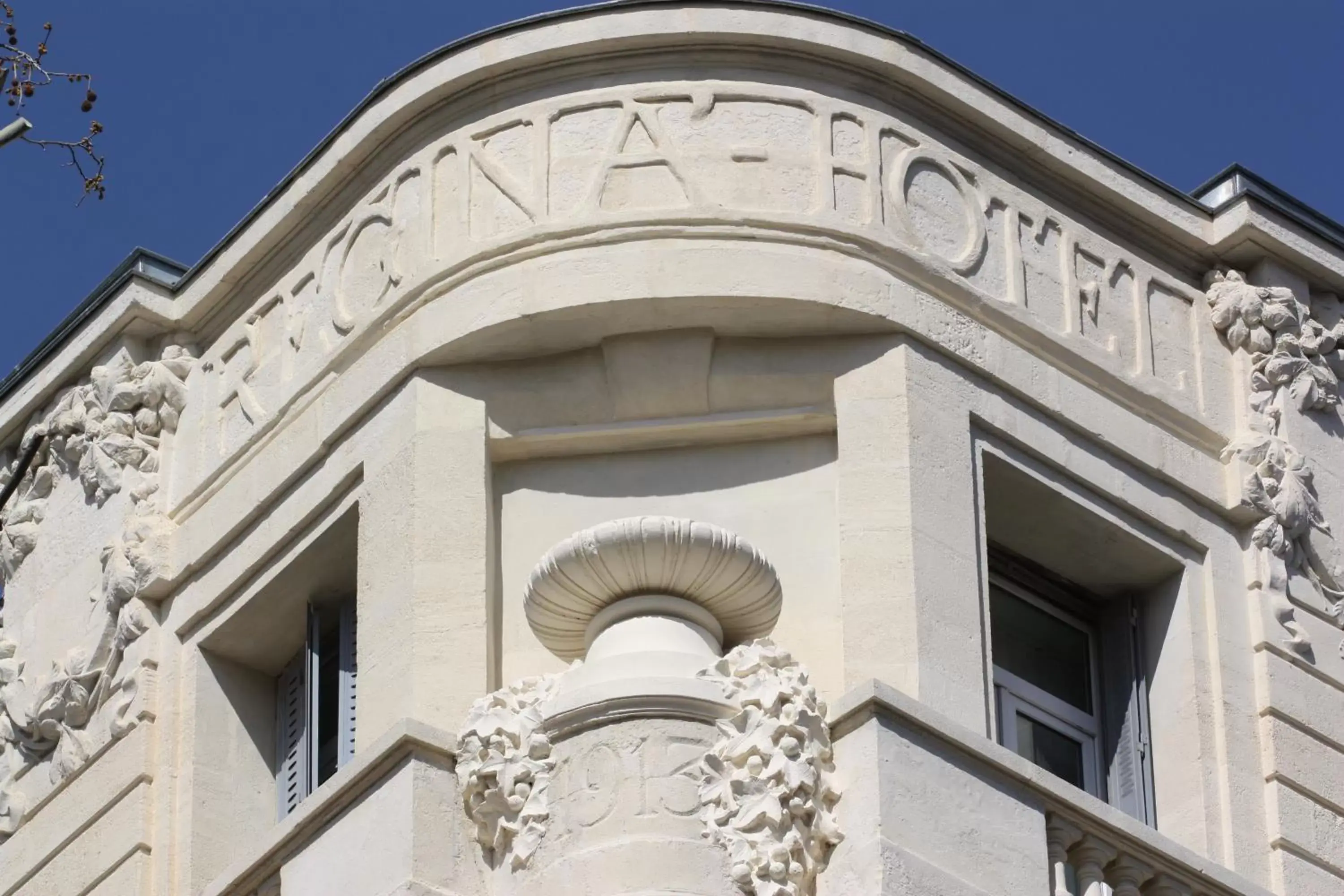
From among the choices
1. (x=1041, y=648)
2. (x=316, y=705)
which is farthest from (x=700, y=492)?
(x=316, y=705)

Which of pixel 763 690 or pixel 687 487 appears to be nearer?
pixel 763 690

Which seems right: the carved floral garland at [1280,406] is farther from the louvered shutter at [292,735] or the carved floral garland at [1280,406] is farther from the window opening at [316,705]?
the louvered shutter at [292,735]

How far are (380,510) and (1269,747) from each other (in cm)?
437

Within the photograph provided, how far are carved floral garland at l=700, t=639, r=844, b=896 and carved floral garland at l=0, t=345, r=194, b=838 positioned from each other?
402 cm

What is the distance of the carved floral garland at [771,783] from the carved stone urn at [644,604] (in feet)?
0.53

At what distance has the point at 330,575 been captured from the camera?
21.7 metres

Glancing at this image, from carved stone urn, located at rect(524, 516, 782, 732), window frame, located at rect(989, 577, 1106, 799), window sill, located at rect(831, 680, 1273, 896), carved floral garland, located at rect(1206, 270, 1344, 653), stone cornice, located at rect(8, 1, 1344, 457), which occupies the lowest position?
window sill, located at rect(831, 680, 1273, 896)

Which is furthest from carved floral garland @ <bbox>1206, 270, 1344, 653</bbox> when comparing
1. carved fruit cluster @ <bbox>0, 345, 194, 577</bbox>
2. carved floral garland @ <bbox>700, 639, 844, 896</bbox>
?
carved fruit cluster @ <bbox>0, 345, 194, 577</bbox>

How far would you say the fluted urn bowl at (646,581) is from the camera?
64.1ft

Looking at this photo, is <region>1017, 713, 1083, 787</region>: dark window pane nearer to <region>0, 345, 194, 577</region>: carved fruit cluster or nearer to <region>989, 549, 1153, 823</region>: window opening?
<region>989, 549, 1153, 823</region>: window opening

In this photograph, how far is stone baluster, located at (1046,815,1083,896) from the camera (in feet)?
63.7

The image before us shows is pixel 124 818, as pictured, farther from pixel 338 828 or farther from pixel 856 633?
pixel 856 633

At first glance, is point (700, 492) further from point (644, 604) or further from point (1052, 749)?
point (1052, 749)

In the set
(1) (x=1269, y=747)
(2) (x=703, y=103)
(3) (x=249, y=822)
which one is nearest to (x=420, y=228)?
(2) (x=703, y=103)
